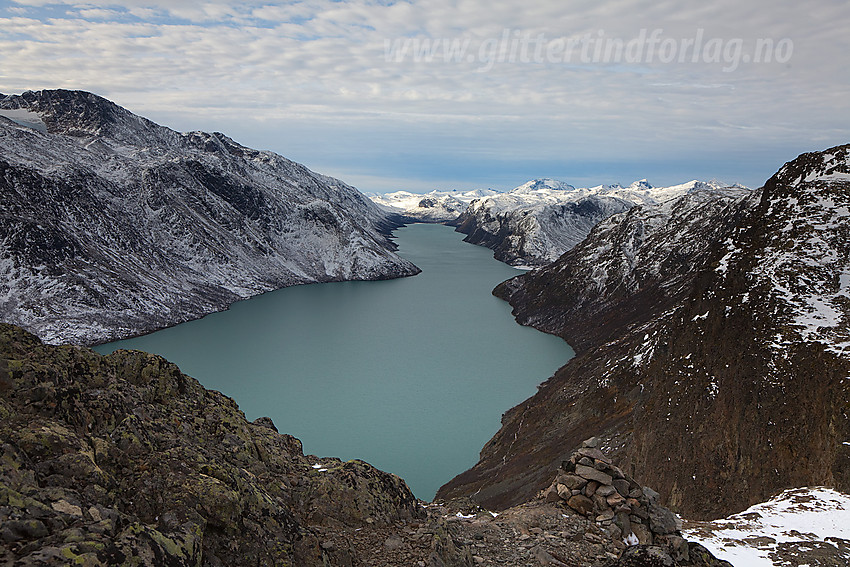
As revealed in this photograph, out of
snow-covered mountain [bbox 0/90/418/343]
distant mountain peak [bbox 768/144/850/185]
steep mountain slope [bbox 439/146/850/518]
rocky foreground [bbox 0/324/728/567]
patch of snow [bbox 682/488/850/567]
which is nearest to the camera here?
rocky foreground [bbox 0/324/728/567]

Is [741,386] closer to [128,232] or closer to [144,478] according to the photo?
[144,478]

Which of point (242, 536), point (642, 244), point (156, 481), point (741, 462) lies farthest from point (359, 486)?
point (642, 244)

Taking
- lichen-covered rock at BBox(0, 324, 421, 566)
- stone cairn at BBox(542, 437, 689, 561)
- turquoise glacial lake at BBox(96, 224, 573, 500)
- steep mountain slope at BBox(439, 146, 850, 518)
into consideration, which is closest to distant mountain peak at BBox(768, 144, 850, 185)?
steep mountain slope at BBox(439, 146, 850, 518)

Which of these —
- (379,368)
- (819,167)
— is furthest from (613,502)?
(379,368)

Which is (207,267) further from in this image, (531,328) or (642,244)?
(642,244)

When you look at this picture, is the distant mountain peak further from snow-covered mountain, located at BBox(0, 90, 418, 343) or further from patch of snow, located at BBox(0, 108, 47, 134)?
patch of snow, located at BBox(0, 108, 47, 134)

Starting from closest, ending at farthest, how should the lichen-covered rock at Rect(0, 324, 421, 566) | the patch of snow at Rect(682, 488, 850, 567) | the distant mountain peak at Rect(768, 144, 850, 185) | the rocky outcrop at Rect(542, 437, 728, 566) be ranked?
1. the lichen-covered rock at Rect(0, 324, 421, 566)
2. the rocky outcrop at Rect(542, 437, 728, 566)
3. the patch of snow at Rect(682, 488, 850, 567)
4. the distant mountain peak at Rect(768, 144, 850, 185)

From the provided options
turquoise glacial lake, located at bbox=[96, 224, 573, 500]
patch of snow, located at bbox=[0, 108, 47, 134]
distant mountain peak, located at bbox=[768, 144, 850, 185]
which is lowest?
turquoise glacial lake, located at bbox=[96, 224, 573, 500]

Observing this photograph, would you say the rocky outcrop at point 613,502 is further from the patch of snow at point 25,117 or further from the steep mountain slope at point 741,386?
the patch of snow at point 25,117
